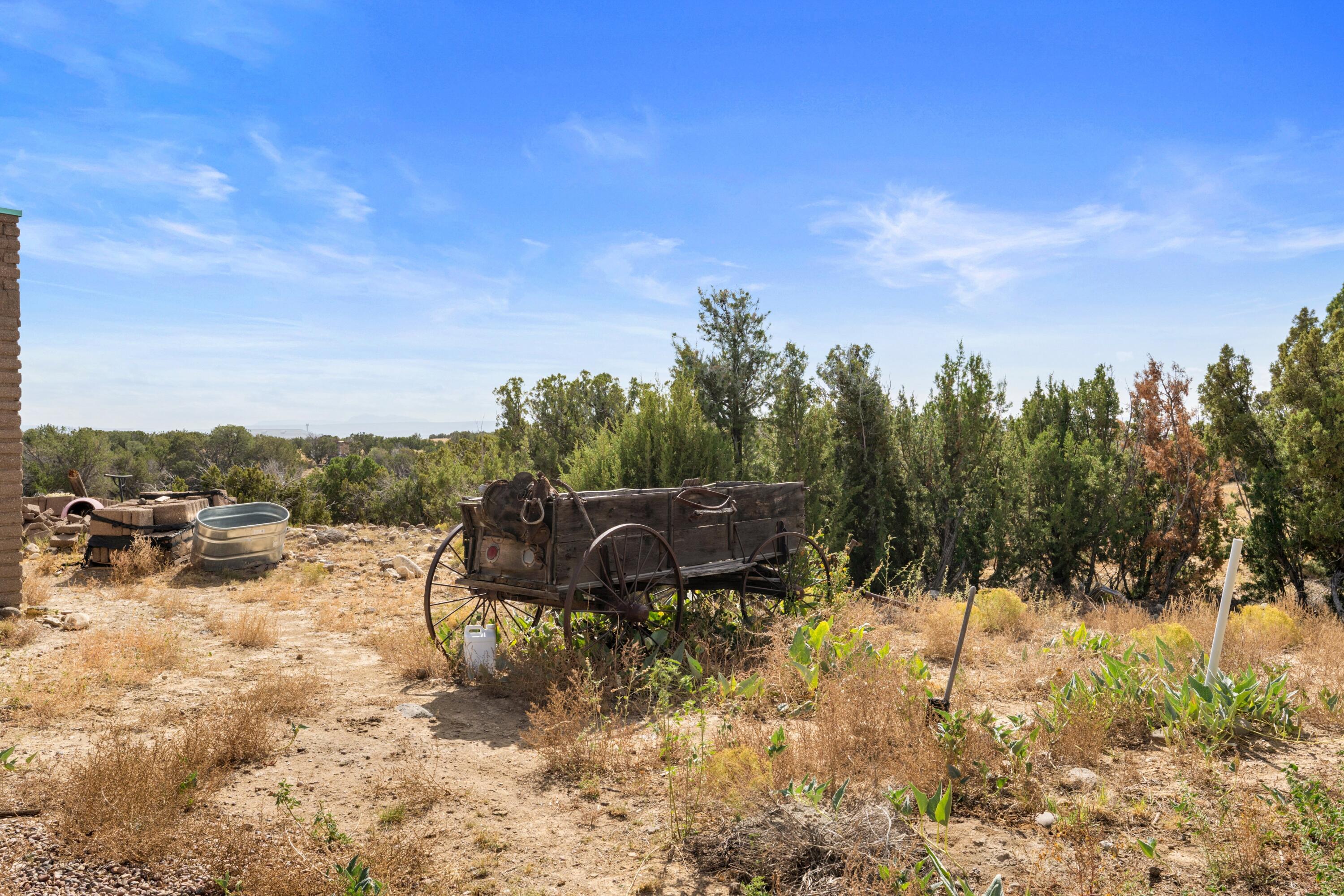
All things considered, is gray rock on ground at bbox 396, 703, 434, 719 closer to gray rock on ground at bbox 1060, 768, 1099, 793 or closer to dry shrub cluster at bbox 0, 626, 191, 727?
dry shrub cluster at bbox 0, 626, 191, 727

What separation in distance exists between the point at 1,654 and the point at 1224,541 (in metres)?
14.9

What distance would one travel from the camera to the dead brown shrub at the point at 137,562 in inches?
412

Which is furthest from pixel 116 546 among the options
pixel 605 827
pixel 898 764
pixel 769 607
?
pixel 898 764

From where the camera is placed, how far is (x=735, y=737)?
4332 mm

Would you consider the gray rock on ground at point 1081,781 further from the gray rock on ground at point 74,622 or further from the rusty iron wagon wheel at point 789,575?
the gray rock on ground at point 74,622

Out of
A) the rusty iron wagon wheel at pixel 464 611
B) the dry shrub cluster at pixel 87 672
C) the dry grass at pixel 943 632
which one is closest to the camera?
the dry shrub cluster at pixel 87 672

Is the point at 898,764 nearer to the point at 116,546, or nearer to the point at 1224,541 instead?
the point at 1224,541

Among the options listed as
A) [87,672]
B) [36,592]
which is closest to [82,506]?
[36,592]

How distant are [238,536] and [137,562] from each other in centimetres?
130

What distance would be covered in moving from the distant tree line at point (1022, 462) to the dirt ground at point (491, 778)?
3993 mm

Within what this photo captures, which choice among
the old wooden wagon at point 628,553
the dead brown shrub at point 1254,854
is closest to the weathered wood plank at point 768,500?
the old wooden wagon at point 628,553

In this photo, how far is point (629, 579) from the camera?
6125 mm

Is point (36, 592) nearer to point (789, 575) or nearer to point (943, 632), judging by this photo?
point (789, 575)

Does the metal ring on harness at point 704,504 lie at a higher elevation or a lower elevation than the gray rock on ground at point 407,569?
higher
